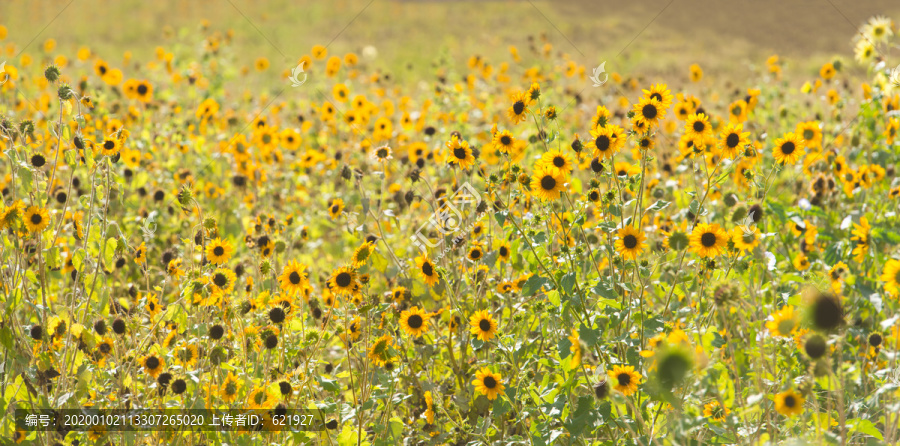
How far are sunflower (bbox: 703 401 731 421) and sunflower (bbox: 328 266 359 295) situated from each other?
1.31 metres

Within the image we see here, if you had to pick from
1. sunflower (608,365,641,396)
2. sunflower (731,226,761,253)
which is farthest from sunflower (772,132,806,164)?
sunflower (608,365,641,396)

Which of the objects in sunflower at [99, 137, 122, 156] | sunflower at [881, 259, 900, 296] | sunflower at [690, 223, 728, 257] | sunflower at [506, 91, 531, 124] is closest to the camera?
sunflower at [881, 259, 900, 296]

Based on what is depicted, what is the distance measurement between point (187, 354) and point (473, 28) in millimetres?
22066

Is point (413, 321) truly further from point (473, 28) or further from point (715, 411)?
point (473, 28)

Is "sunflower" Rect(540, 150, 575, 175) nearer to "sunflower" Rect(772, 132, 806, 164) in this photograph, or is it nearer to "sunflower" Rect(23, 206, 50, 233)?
"sunflower" Rect(772, 132, 806, 164)

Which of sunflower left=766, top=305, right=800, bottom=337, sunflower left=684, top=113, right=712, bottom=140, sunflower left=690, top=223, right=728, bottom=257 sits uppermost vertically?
sunflower left=684, top=113, right=712, bottom=140

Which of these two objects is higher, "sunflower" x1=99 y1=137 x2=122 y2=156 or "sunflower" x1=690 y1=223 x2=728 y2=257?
"sunflower" x1=99 y1=137 x2=122 y2=156

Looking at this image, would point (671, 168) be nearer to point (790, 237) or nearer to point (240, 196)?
point (790, 237)

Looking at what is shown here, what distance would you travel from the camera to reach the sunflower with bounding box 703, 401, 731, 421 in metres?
2.35

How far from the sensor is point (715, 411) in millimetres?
2395

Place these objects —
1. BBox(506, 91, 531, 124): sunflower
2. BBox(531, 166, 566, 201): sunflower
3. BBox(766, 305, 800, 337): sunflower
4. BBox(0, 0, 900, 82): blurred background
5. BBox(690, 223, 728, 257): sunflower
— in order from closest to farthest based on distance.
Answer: BBox(766, 305, 800, 337): sunflower
BBox(690, 223, 728, 257): sunflower
BBox(531, 166, 566, 201): sunflower
BBox(506, 91, 531, 124): sunflower
BBox(0, 0, 900, 82): blurred background

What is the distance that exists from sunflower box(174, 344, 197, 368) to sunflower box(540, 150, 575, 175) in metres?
1.47

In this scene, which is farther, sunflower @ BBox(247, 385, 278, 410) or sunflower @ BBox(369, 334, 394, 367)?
sunflower @ BBox(369, 334, 394, 367)

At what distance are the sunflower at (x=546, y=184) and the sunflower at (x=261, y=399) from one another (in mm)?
1124
